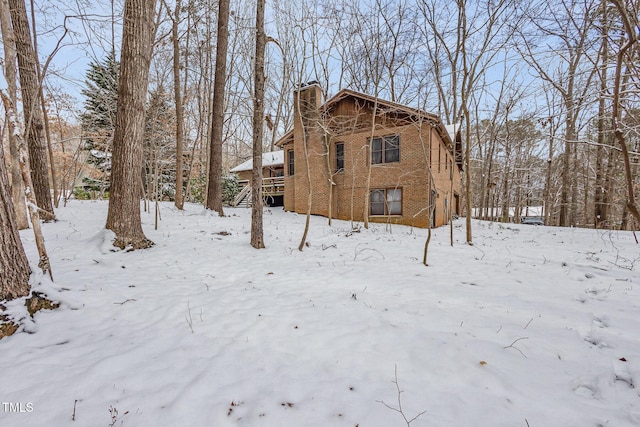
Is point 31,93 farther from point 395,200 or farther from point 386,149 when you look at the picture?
point 395,200

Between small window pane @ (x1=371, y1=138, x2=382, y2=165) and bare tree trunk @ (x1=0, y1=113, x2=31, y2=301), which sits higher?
small window pane @ (x1=371, y1=138, x2=382, y2=165)

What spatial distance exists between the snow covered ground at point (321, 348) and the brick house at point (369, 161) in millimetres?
7694

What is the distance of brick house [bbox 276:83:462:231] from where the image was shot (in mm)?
11555

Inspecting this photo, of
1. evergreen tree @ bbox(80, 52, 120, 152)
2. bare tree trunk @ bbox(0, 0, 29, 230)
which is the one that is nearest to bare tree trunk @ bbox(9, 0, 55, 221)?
evergreen tree @ bbox(80, 52, 120, 152)

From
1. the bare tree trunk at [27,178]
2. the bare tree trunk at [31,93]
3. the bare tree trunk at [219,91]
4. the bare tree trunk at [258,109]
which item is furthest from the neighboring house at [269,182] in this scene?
the bare tree trunk at [27,178]

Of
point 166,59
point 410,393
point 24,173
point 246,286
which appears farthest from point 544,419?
point 166,59

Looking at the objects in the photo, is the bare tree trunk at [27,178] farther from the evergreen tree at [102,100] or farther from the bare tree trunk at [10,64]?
the evergreen tree at [102,100]

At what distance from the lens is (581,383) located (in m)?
1.78

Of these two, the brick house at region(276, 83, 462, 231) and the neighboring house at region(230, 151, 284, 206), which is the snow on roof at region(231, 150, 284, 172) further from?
the brick house at region(276, 83, 462, 231)

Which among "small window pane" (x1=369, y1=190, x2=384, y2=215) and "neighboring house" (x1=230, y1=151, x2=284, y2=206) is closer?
"small window pane" (x1=369, y1=190, x2=384, y2=215)

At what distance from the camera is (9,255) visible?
2.32 metres

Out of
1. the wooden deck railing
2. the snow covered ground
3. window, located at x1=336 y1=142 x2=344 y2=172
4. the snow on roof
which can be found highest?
the snow on roof

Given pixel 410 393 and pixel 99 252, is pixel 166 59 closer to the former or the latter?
pixel 99 252

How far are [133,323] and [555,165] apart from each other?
28928 mm
